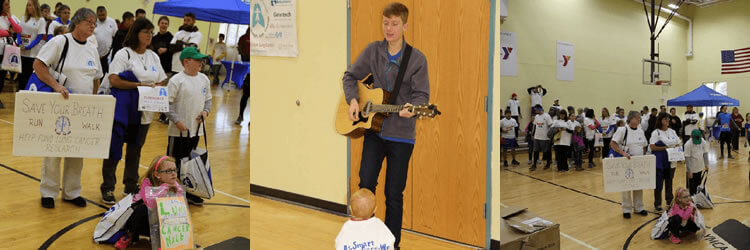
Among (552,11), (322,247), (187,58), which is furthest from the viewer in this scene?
(552,11)

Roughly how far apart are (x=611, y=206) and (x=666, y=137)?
1.12m

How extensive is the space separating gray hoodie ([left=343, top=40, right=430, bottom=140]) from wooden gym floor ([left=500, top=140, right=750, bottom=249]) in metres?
3.08

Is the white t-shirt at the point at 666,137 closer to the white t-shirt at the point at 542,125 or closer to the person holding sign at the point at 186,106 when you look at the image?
the white t-shirt at the point at 542,125

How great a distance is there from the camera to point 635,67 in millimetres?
7266

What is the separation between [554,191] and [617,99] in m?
1.71

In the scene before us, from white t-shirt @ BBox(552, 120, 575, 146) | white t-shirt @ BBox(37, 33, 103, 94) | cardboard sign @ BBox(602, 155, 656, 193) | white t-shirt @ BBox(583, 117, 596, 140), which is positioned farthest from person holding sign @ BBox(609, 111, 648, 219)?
white t-shirt @ BBox(37, 33, 103, 94)

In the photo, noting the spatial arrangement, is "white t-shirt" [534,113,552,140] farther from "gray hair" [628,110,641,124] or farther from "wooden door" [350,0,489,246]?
"wooden door" [350,0,489,246]

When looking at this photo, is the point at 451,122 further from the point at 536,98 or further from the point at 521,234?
the point at 536,98

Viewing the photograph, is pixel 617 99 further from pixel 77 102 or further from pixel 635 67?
pixel 77 102

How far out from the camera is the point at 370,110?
7.67 feet

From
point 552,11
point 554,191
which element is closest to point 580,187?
point 554,191

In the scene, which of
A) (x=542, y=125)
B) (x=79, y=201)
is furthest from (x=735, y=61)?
(x=79, y=201)

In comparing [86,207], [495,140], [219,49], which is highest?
[219,49]

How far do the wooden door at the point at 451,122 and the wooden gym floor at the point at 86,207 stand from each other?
4.50 feet
